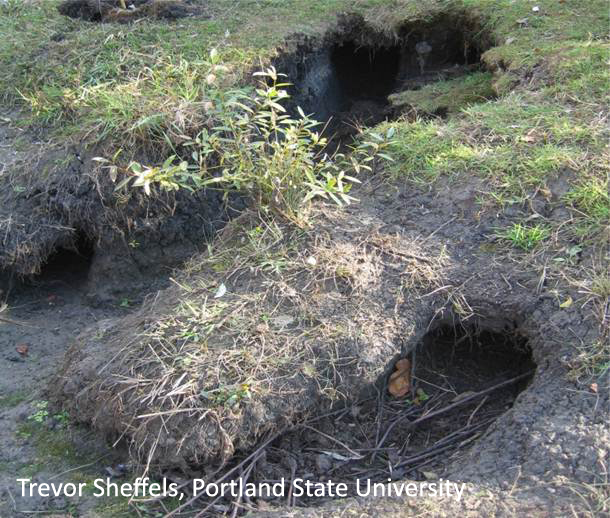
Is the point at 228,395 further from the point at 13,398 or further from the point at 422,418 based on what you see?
the point at 13,398

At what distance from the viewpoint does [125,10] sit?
5.37 m

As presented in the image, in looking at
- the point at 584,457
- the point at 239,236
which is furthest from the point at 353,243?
the point at 584,457

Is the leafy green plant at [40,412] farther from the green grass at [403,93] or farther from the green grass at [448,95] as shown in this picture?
the green grass at [448,95]

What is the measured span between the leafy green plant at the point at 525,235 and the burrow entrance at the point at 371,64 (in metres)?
1.98

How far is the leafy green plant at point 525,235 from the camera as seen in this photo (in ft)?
10.5

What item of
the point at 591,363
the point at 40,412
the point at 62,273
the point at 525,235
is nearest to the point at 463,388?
the point at 591,363

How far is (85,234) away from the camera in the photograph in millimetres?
4109

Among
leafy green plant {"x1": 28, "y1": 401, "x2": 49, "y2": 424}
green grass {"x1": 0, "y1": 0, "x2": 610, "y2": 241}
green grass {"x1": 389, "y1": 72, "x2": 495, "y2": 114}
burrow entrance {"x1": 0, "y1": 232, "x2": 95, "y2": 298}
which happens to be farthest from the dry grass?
green grass {"x1": 389, "y1": 72, "x2": 495, "y2": 114}

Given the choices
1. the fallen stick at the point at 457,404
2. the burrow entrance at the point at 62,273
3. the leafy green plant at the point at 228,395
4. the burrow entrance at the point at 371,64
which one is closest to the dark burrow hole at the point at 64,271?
the burrow entrance at the point at 62,273

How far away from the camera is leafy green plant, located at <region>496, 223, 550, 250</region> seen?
10.5 ft

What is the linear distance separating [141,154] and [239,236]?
0.90 metres

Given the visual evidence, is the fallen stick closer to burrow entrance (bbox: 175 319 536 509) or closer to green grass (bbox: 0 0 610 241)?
burrow entrance (bbox: 175 319 536 509)

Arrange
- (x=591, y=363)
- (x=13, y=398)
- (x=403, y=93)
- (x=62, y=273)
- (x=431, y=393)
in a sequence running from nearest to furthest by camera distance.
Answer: (x=591, y=363)
(x=431, y=393)
(x=13, y=398)
(x=62, y=273)
(x=403, y=93)

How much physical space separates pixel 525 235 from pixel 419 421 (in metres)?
0.95
